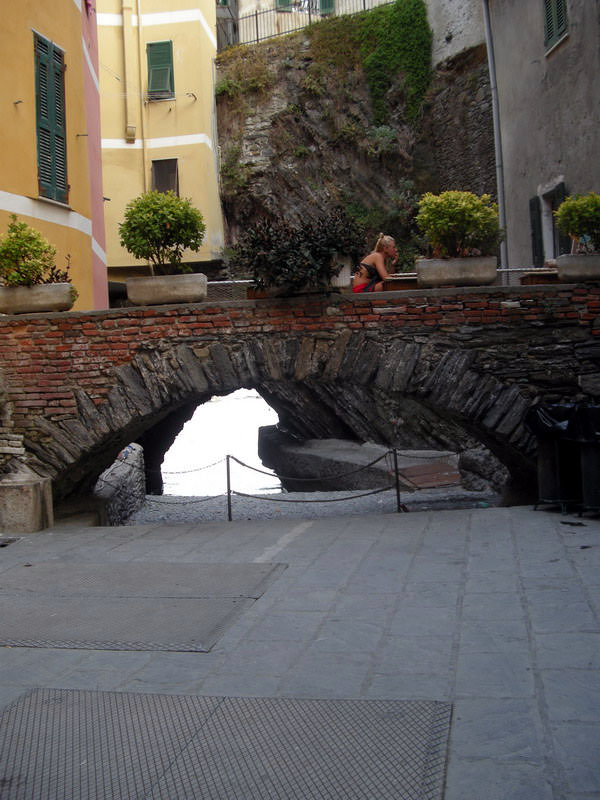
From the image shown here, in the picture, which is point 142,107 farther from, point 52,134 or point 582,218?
point 582,218

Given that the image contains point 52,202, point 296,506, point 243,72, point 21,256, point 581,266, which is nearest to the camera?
point 581,266

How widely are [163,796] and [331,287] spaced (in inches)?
271

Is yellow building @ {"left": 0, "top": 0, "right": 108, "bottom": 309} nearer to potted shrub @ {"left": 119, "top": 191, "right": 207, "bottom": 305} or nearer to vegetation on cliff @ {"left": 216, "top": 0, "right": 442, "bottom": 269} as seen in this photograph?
potted shrub @ {"left": 119, "top": 191, "right": 207, "bottom": 305}

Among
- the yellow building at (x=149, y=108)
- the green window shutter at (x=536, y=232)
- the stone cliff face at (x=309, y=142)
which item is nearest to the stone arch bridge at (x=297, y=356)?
the green window shutter at (x=536, y=232)

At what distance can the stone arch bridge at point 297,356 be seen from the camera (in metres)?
9.06

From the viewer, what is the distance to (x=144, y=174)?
21.4m

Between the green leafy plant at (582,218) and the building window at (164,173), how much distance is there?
1430cm

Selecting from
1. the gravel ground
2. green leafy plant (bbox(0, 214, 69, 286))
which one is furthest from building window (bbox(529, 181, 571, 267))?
green leafy plant (bbox(0, 214, 69, 286))

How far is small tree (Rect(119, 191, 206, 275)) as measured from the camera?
929cm

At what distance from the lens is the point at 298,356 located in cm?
929

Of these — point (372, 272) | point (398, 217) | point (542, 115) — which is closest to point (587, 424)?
point (372, 272)

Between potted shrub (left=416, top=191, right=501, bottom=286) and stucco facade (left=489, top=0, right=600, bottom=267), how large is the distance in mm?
3611

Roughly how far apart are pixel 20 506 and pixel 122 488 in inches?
162

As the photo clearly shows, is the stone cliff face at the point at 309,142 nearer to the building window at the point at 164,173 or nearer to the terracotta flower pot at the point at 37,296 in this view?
the building window at the point at 164,173
